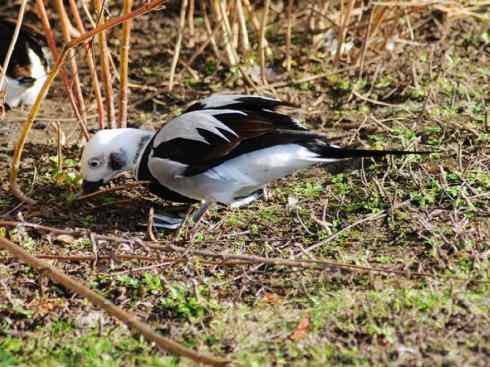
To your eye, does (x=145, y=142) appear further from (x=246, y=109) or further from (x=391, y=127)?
(x=391, y=127)

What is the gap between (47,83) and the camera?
11.9ft

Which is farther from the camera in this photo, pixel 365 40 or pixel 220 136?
pixel 365 40

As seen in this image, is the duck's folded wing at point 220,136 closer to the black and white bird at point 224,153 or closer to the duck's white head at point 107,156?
the black and white bird at point 224,153

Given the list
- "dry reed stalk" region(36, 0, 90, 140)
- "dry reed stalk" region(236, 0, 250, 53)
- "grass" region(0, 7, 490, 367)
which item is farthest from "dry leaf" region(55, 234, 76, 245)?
"dry reed stalk" region(236, 0, 250, 53)

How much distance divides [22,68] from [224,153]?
2.31 meters

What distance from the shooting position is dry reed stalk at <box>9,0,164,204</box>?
10.5 ft

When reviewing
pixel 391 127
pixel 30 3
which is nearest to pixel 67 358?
pixel 391 127

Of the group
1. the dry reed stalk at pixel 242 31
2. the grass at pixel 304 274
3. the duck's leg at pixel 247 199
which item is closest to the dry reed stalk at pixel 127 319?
the grass at pixel 304 274

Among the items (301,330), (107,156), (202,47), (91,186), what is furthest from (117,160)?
(301,330)

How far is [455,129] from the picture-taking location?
461 cm

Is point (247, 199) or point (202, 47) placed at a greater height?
point (202, 47)

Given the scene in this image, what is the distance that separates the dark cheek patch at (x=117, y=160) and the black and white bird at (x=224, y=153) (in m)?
0.03

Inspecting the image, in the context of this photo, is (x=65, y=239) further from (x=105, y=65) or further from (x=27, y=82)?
(x=27, y=82)

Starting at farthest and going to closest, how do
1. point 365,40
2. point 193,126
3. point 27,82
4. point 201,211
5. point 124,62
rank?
point 27,82 → point 365,40 → point 124,62 → point 201,211 → point 193,126
